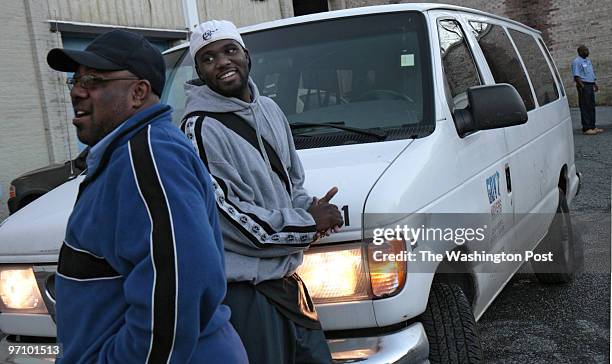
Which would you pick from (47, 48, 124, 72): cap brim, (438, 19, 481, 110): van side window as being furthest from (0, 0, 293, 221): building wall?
(47, 48, 124, 72): cap brim

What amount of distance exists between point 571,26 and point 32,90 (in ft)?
53.1

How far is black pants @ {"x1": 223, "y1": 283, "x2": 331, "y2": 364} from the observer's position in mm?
2088

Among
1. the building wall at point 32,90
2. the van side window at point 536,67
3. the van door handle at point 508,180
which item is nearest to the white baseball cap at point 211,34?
the van door handle at point 508,180

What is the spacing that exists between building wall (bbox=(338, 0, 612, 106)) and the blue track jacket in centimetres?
1955

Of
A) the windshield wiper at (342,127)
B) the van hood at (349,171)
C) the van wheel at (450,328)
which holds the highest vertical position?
the windshield wiper at (342,127)

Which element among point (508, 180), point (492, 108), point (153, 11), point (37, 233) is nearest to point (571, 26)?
point (153, 11)

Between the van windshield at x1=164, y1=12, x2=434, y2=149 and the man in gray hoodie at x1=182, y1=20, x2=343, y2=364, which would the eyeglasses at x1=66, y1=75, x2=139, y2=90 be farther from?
the van windshield at x1=164, y1=12, x2=434, y2=149

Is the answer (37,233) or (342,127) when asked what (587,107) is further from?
(37,233)

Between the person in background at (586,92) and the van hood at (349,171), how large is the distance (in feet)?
41.6

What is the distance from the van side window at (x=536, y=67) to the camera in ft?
16.5

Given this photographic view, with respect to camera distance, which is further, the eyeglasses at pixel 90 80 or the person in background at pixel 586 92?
the person in background at pixel 586 92

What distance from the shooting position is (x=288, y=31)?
147 inches

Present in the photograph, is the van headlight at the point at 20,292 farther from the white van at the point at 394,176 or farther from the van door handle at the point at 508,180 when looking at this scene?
the van door handle at the point at 508,180

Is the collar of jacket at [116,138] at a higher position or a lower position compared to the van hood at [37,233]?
higher
